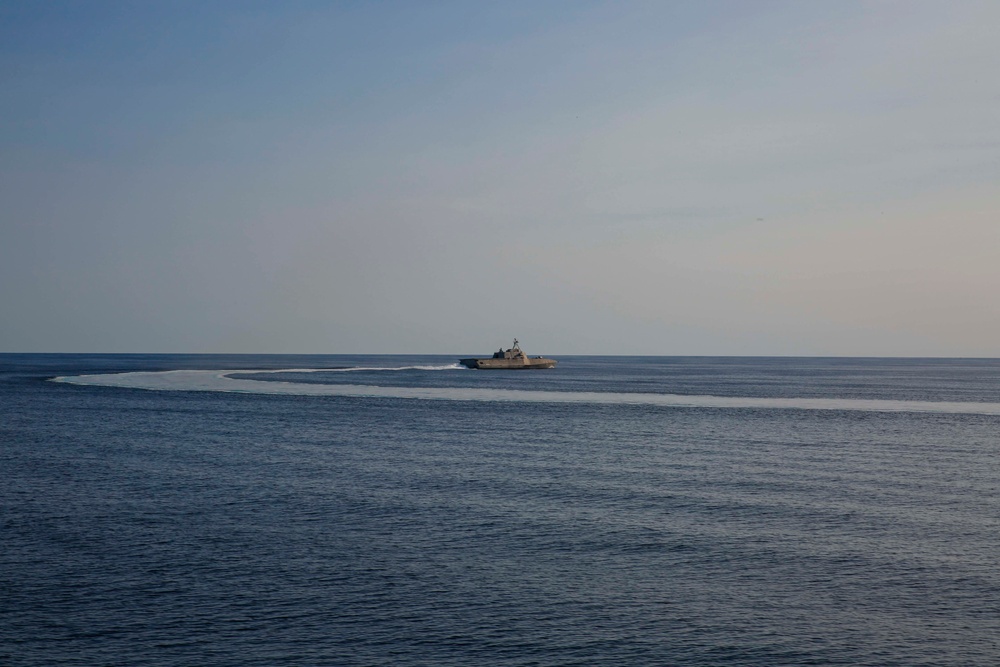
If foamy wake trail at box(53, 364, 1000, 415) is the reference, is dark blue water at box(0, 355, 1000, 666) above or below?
below

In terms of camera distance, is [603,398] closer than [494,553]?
No

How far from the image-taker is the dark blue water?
1903 centimetres

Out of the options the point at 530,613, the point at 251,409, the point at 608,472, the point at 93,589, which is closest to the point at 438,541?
the point at 530,613

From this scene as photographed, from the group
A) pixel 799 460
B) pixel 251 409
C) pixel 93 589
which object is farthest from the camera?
pixel 251 409

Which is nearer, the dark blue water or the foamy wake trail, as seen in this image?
the dark blue water

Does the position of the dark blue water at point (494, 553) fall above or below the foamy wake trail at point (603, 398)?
below

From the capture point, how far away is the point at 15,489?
118 ft

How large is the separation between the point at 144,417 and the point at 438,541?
51.3m

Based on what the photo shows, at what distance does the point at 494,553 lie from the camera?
26.1m

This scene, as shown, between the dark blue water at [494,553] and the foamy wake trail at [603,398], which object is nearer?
the dark blue water at [494,553]

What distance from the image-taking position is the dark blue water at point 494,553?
19031 millimetres

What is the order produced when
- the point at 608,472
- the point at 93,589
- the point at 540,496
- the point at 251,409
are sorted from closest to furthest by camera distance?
the point at 93,589 < the point at 540,496 < the point at 608,472 < the point at 251,409

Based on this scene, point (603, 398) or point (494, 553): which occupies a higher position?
point (603, 398)

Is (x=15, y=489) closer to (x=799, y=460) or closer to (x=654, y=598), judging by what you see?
(x=654, y=598)
